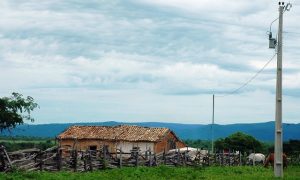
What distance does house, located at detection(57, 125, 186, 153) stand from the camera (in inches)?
2154

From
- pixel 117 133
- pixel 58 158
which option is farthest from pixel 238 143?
pixel 58 158

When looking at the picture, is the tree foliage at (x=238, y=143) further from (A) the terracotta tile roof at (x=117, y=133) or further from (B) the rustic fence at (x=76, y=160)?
(B) the rustic fence at (x=76, y=160)

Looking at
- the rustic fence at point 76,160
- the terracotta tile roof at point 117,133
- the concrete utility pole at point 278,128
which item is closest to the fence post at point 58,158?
the rustic fence at point 76,160

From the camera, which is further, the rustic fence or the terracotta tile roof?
the terracotta tile roof

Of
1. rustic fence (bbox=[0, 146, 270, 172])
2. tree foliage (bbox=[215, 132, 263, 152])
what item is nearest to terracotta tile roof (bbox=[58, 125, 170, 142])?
rustic fence (bbox=[0, 146, 270, 172])

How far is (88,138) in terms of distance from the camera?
2224 inches

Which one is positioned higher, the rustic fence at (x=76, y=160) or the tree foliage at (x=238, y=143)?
the tree foliage at (x=238, y=143)

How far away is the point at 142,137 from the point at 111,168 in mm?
23823

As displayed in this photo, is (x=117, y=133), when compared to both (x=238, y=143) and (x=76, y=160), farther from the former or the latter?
(x=76, y=160)

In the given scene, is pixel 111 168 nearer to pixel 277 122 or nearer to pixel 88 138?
pixel 277 122

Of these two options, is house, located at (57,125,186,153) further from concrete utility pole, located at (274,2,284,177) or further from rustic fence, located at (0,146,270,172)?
concrete utility pole, located at (274,2,284,177)

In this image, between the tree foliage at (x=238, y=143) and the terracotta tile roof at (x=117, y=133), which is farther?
the tree foliage at (x=238, y=143)

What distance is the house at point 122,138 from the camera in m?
54.7

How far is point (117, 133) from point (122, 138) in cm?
156
